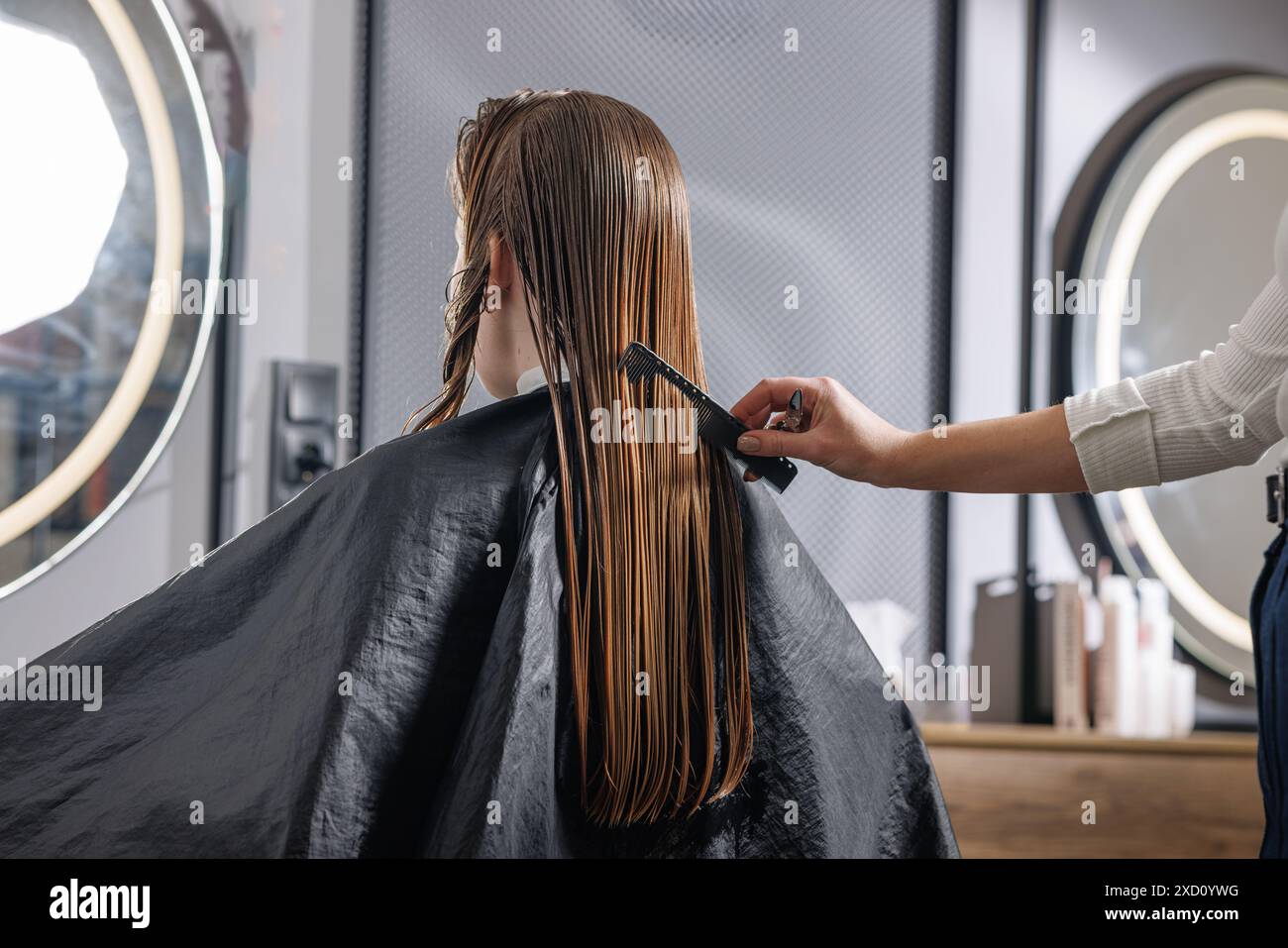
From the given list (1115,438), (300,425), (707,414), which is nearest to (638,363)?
(707,414)

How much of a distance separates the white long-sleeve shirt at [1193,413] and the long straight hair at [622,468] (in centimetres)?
45

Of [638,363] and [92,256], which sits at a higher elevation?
[92,256]

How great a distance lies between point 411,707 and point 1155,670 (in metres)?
1.89

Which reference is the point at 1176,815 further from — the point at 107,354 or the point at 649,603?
the point at 107,354

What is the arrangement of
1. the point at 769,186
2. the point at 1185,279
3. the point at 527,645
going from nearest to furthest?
the point at 527,645 < the point at 769,186 < the point at 1185,279

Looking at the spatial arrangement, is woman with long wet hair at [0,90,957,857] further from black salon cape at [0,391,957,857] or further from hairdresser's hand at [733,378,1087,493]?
hairdresser's hand at [733,378,1087,493]

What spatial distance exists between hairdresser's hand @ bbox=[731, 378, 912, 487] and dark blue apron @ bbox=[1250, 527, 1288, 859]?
Answer: 1.44 feet

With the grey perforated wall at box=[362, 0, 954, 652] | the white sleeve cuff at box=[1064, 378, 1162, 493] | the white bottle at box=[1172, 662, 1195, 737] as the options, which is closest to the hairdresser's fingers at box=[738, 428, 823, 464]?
the white sleeve cuff at box=[1064, 378, 1162, 493]

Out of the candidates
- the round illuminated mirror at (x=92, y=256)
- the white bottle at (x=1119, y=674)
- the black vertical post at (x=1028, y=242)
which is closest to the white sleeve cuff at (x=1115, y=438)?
the white bottle at (x=1119, y=674)

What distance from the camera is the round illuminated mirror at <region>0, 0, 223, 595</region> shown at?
1.95 m

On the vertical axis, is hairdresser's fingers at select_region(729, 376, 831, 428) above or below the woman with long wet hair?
above

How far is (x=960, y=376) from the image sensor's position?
2318 millimetres

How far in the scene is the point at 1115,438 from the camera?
1085mm

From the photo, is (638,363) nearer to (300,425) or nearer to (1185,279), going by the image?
(300,425)
